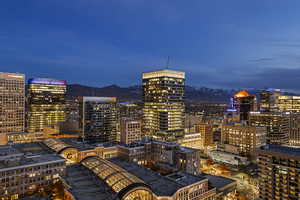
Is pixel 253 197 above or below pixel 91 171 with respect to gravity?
below

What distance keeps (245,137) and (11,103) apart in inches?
7087

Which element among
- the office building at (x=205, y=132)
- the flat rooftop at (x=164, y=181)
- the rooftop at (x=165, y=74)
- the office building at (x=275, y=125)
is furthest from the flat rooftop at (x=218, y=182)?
the office building at (x=275, y=125)

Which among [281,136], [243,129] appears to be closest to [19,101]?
[243,129]

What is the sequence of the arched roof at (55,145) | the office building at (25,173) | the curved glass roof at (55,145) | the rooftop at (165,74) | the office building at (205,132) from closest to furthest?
the office building at (25,173), the arched roof at (55,145), the curved glass roof at (55,145), the rooftop at (165,74), the office building at (205,132)

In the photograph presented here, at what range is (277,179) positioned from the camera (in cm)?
7900

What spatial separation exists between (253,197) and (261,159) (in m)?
18.3

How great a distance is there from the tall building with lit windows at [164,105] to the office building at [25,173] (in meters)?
89.4

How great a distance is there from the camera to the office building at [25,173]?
66.9 m

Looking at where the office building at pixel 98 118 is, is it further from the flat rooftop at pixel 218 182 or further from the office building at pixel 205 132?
the flat rooftop at pixel 218 182

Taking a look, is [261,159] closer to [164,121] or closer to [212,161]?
[212,161]

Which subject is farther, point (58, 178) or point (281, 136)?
point (281, 136)

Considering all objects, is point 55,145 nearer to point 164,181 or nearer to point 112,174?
→ point 112,174

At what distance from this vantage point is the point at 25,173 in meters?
70.0

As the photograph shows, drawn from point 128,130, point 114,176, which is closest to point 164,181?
point 114,176
